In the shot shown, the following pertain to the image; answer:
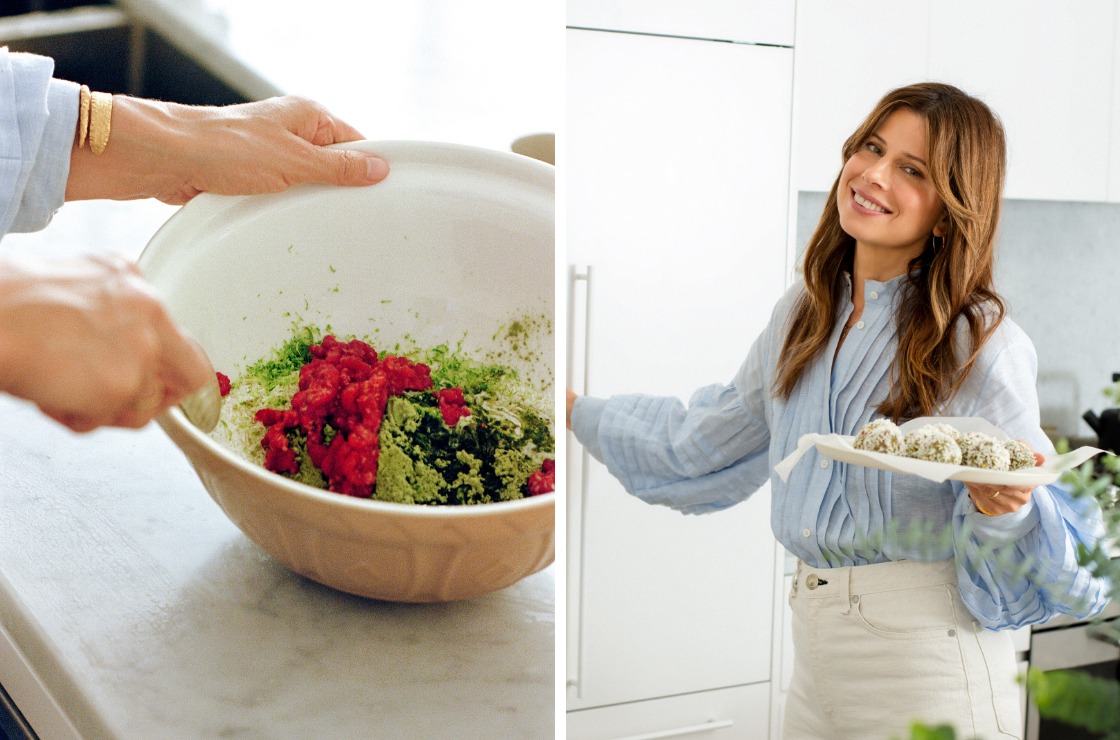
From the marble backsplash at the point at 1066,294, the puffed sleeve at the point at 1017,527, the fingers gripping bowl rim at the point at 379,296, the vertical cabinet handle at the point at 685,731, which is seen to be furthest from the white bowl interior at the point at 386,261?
the marble backsplash at the point at 1066,294

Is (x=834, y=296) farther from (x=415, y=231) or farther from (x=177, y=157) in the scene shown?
(x=177, y=157)

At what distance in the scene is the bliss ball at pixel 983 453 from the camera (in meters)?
0.86

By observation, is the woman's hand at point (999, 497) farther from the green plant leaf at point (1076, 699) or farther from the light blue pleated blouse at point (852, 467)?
the green plant leaf at point (1076, 699)

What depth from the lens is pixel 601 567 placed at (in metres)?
1.63

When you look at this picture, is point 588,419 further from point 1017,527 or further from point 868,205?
point 1017,527

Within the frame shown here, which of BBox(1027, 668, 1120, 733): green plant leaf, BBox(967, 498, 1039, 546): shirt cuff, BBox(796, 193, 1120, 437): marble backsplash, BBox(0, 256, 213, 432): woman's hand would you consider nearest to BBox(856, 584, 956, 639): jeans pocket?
BBox(967, 498, 1039, 546): shirt cuff

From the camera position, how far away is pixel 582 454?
1.60m

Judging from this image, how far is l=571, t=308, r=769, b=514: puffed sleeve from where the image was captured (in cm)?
136

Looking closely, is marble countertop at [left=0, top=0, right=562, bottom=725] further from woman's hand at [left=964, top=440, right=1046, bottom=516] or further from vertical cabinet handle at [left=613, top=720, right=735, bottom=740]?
vertical cabinet handle at [left=613, top=720, right=735, bottom=740]

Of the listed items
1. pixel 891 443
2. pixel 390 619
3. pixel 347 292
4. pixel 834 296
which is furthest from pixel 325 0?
pixel 834 296

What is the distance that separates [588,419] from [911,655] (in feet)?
2.09

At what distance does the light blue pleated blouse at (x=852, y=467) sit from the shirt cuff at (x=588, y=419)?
0.7 inches

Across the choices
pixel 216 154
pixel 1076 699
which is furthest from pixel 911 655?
pixel 216 154

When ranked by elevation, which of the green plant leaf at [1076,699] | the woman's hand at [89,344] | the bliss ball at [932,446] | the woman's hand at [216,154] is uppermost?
the woman's hand at [216,154]
